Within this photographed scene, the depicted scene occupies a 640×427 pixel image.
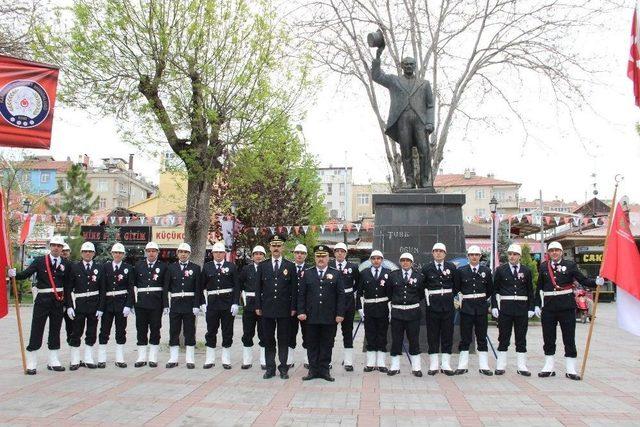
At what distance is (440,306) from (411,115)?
14.2ft

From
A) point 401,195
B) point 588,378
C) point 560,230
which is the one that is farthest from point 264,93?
point 560,230

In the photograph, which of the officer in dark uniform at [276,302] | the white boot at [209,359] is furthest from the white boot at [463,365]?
the white boot at [209,359]

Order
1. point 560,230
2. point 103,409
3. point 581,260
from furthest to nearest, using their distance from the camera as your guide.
A: 1. point 560,230
2. point 581,260
3. point 103,409

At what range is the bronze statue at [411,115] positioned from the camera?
11617 millimetres

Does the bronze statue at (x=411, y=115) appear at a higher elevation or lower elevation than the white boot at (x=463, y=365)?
higher

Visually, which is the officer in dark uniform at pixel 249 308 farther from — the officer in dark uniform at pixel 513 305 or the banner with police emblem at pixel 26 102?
the officer in dark uniform at pixel 513 305

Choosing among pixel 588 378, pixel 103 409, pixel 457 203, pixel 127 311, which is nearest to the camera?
pixel 103 409

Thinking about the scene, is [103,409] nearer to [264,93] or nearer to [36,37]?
[264,93]

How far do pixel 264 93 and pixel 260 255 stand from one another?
12.7 feet

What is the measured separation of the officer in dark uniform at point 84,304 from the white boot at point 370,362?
448cm

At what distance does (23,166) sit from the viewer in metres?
36.2

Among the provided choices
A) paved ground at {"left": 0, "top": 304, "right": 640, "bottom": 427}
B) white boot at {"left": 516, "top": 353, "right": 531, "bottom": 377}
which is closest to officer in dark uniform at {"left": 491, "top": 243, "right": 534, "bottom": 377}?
white boot at {"left": 516, "top": 353, "right": 531, "bottom": 377}

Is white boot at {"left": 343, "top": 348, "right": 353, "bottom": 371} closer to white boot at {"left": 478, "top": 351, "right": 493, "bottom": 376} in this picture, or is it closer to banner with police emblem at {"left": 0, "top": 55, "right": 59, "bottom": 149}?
white boot at {"left": 478, "top": 351, "right": 493, "bottom": 376}

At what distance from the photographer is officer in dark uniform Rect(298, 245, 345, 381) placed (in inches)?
333
